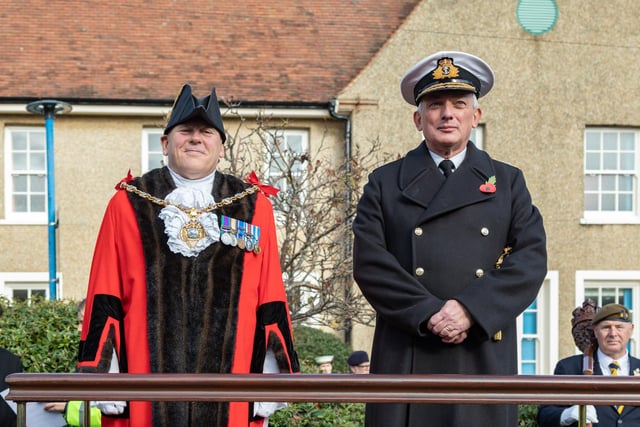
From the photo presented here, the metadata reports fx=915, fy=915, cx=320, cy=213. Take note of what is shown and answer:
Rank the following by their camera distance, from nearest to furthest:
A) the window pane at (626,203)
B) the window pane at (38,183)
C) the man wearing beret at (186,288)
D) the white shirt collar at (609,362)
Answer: the man wearing beret at (186,288) < the white shirt collar at (609,362) < the window pane at (38,183) < the window pane at (626,203)

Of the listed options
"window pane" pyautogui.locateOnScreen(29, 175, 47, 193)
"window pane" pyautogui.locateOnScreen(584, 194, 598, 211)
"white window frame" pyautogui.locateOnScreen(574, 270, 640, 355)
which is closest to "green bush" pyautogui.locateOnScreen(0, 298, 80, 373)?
"window pane" pyautogui.locateOnScreen(29, 175, 47, 193)

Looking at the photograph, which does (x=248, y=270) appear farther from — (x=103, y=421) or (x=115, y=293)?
(x=103, y=421)

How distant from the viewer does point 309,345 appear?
1338cm

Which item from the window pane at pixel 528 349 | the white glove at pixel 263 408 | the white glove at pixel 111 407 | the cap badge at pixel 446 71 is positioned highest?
the cap badge at pixel 446 71

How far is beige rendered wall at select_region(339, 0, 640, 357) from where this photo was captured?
1700cm

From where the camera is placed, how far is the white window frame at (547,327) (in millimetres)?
16969

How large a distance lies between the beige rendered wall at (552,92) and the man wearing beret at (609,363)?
11.0 metres

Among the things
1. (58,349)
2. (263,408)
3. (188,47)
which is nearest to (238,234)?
(263,408)

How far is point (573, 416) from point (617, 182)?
1316cm

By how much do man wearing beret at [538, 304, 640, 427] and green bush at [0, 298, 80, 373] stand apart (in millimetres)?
3343

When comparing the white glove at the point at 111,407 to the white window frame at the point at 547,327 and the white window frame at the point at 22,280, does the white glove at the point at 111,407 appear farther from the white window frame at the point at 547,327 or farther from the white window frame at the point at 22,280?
the white window frame at the point at 547,327

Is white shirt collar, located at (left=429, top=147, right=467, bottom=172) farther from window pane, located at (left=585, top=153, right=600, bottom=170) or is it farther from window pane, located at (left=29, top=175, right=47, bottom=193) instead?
window pane, located at (left=585, top=153, right=600, bottom=170)

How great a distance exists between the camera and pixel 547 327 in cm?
1717

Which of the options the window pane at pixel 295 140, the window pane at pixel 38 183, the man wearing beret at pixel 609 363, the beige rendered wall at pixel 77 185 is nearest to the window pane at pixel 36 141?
the beige rendered wall at pixel 77 185
